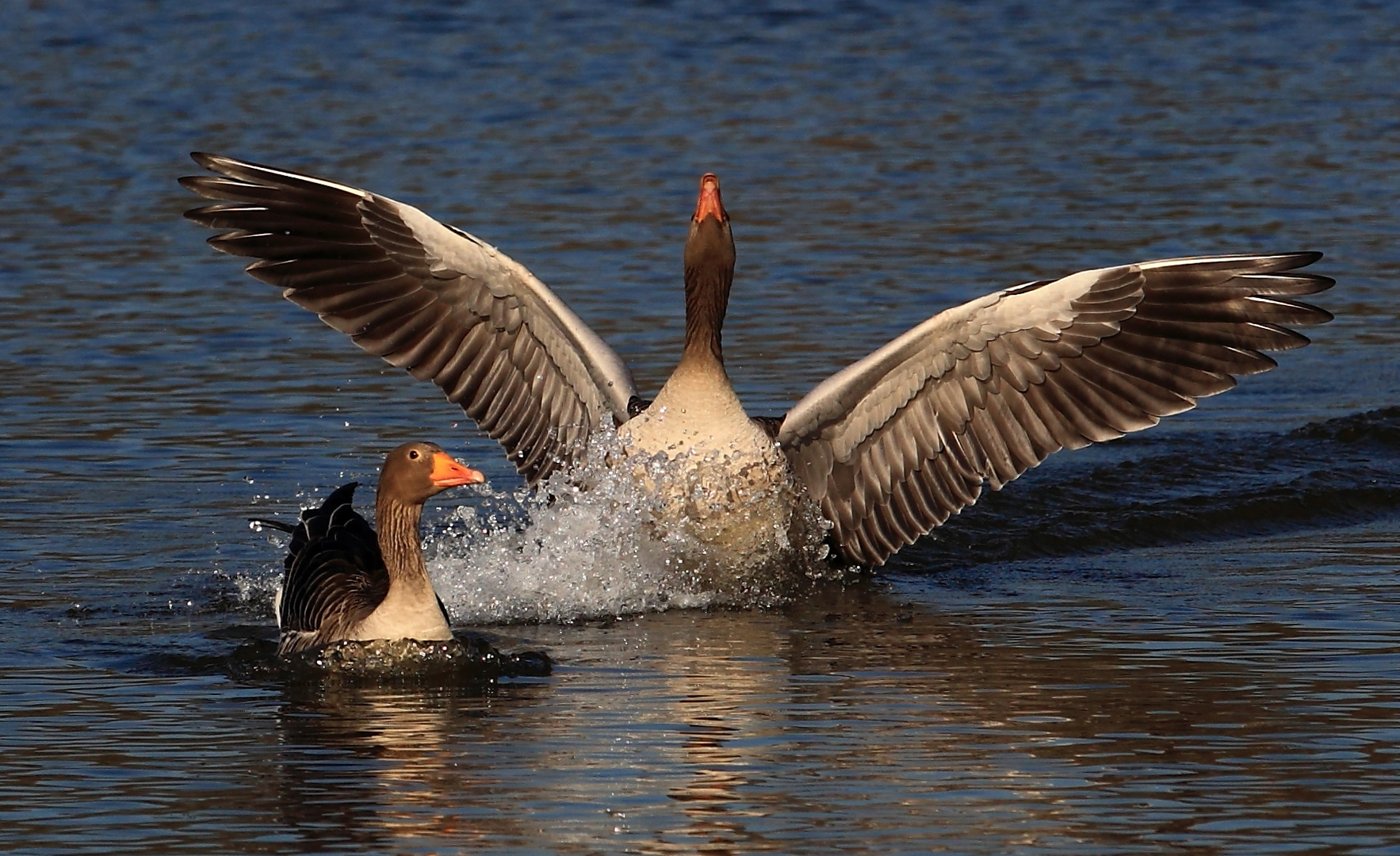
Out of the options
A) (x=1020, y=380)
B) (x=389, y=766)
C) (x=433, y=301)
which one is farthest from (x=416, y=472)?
(x=1020, y=380)

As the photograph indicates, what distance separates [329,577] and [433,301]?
2172 mm

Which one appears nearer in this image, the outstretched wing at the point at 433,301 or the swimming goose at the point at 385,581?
the swimming goose at the point at 385,581

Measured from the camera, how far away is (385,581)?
27.5 feet

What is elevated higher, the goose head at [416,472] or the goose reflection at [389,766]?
the goose head at [416,472]

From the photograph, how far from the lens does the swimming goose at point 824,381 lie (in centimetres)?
925

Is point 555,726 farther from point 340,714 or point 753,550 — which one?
point 753,550

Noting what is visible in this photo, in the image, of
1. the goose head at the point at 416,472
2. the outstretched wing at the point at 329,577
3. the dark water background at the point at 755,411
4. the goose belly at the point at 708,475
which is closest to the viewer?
the dark water background at the point at 755,411

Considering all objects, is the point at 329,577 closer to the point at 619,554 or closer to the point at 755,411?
the point at 619,554

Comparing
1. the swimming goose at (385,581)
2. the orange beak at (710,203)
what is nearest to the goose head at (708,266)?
the orange beak at (710,203)

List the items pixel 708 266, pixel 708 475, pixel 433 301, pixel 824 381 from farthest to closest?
pixel 433 301 < pixel 824 381 < pixel 708 266 < pixel 708 475

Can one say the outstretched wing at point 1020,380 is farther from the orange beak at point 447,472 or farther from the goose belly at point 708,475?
the orange beak at point 447,472

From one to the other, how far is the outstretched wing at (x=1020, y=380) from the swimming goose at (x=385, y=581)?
216cm

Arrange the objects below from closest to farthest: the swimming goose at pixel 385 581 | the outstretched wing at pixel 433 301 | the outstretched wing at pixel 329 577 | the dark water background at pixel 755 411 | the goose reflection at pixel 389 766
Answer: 1. the goose reflection at pixel 389 766
2. the dark water background at pixel 755 411
3. the swimming goose at pixel 385 581
4. the outstretched wing at pixel 329 577
5. the outstretched wing at pixel 433 301

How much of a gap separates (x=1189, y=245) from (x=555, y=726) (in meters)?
9.68
